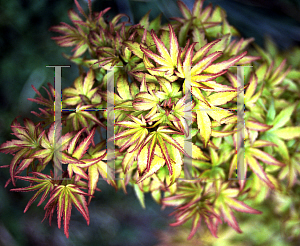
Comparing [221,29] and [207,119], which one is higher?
[221,29]

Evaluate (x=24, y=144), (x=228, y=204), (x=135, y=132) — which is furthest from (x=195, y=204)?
(x=24, y=144)

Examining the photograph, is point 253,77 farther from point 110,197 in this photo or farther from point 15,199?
point 15,199

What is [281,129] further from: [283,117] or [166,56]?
[166,56]

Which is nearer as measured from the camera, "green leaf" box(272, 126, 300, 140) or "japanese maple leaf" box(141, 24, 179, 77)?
"japanese maple leaf" box(141, 24, 179, 77)

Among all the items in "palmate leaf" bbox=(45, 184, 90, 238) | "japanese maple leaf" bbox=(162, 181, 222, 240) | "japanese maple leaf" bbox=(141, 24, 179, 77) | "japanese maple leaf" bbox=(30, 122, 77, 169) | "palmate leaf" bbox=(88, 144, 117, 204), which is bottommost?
"japanese maple leaf" bbox=(162, 181, 222, 240)

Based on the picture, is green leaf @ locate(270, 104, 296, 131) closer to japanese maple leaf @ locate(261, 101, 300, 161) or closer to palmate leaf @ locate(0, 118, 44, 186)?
japanese maple leaf @ locate(261, 101, 300, 161)

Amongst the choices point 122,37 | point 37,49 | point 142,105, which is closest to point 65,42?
point 122,37

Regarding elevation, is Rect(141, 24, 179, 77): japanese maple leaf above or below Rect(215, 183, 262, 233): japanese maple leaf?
above

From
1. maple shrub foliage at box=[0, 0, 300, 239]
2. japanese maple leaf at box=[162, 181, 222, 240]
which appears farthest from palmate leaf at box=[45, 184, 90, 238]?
japanese maple leaf at box=[162, 181, 222, 240]

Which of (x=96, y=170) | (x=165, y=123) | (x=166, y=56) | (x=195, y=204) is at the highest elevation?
(x=166, y=56)
